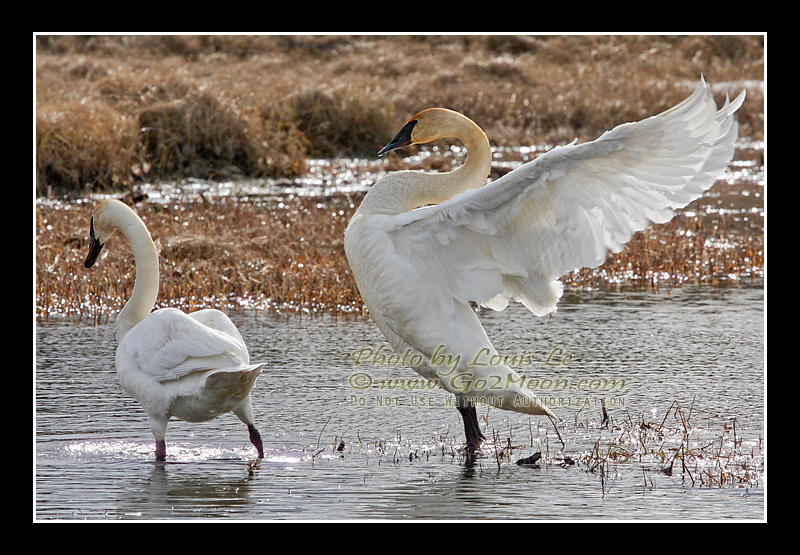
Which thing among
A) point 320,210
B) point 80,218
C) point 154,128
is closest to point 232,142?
point 154,128

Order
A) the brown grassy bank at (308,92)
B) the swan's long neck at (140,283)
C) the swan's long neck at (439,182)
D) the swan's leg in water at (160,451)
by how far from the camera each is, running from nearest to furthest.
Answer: the swan's leg in water at (160,451) → the swan's long neck at (439,182) → the swan's long neck at (140,283) → the brown grassy bank at (308,92)

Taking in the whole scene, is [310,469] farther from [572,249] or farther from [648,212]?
[648,212]

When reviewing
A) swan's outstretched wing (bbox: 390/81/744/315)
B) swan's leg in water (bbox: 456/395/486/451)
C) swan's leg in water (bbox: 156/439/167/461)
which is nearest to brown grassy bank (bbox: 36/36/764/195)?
swan's leg in water (bbox: 156/439/167/461)

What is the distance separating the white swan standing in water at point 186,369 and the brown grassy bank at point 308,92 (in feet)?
31.0

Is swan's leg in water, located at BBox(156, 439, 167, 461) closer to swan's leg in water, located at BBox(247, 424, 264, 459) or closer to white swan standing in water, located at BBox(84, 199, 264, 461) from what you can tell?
white swan standing in water, located at BBox(84, 199, 264, 461)

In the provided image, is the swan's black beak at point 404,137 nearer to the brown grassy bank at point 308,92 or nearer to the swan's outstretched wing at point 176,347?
the swan's outstretched wing at point 176,347

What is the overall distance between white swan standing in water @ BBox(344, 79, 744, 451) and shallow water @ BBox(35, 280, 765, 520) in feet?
1.65

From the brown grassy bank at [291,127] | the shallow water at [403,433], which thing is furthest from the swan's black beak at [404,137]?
the brown grassy bank at [291,127]

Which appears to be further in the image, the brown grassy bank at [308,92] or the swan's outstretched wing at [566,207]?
the brown grassy bank at [308,92]

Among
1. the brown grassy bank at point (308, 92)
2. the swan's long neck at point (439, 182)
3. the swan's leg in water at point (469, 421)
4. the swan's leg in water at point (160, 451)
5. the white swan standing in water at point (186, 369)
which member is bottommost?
the swan's leg in water at point (160, 451)

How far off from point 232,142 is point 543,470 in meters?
11.7

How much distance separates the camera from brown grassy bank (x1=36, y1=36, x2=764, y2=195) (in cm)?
1536

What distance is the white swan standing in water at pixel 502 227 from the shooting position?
4680 millimetres

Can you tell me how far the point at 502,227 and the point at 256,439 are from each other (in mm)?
1682
